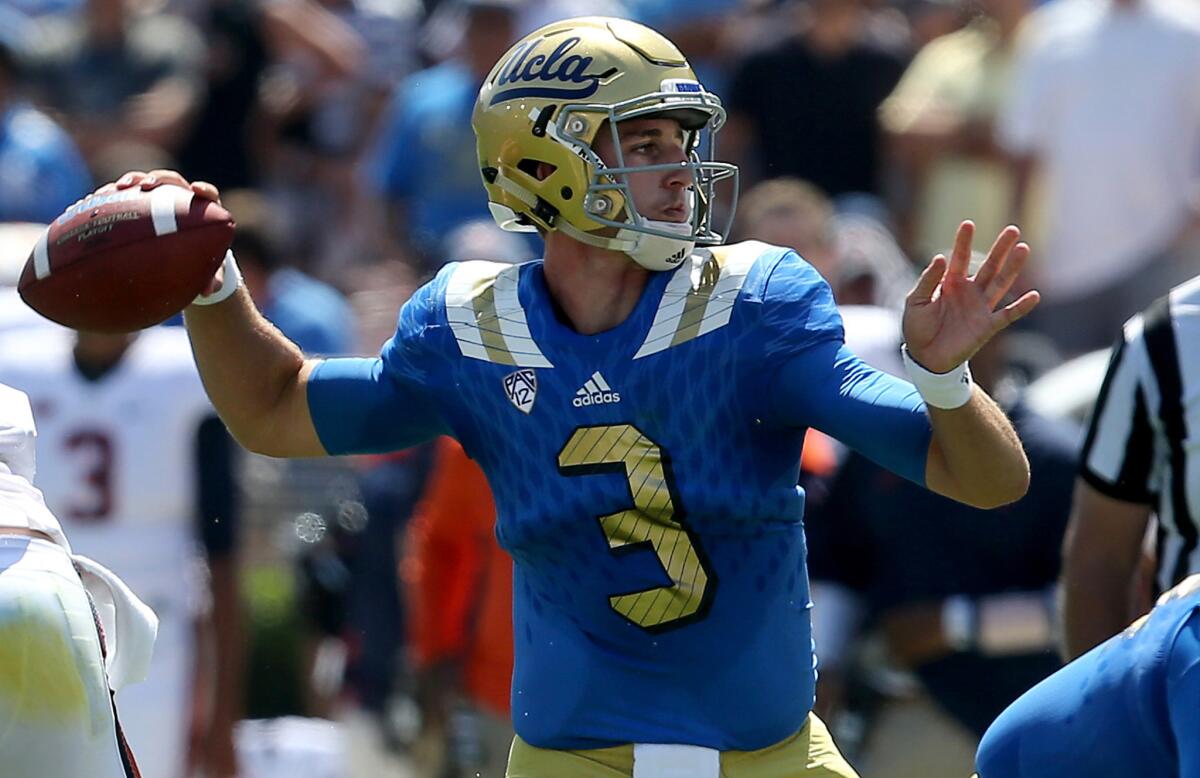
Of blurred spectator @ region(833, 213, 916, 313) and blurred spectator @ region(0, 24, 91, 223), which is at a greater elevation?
blurred spectator @ region(0, 24, 91, 223)

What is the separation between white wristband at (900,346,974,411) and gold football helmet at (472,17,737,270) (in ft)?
1.82

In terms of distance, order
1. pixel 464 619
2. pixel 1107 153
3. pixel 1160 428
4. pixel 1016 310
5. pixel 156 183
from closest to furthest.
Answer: pixel 1016 310 → pixel 156 183 → pixel 1160 428 → pixel 464 619 → pixel 1107 153

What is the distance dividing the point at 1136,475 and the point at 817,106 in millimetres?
4122

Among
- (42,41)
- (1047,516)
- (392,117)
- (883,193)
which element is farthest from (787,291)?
(42,41)

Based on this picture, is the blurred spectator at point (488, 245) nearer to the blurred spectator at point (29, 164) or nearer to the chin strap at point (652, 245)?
the blurred spectator at point (29, 164)

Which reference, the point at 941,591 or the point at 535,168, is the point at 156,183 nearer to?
the point at 535,168

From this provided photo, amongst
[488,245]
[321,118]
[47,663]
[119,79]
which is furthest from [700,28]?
[47,663]

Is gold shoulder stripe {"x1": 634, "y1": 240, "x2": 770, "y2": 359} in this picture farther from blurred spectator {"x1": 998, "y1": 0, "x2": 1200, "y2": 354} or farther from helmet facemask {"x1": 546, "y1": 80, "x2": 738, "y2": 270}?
blurred spectator {"x1": 998, "y1": 0, "x2": 1200, "y2": 354}

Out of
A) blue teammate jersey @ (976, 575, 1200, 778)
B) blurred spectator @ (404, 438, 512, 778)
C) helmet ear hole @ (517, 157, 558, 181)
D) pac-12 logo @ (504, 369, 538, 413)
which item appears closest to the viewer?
blue teammate jersey @ (976, 575, 1200, 778)

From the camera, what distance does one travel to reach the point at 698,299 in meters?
3.96

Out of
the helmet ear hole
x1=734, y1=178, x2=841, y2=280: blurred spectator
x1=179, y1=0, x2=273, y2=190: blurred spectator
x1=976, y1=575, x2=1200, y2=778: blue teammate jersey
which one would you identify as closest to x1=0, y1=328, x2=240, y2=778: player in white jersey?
x1=734, y1=178, x2=841, y2=280: blurred spectator

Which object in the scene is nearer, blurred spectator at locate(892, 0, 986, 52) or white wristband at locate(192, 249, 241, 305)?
white wristband at locate(192, 249, 241, 305)

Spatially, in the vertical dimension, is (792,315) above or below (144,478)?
above

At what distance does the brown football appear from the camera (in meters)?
4.10
